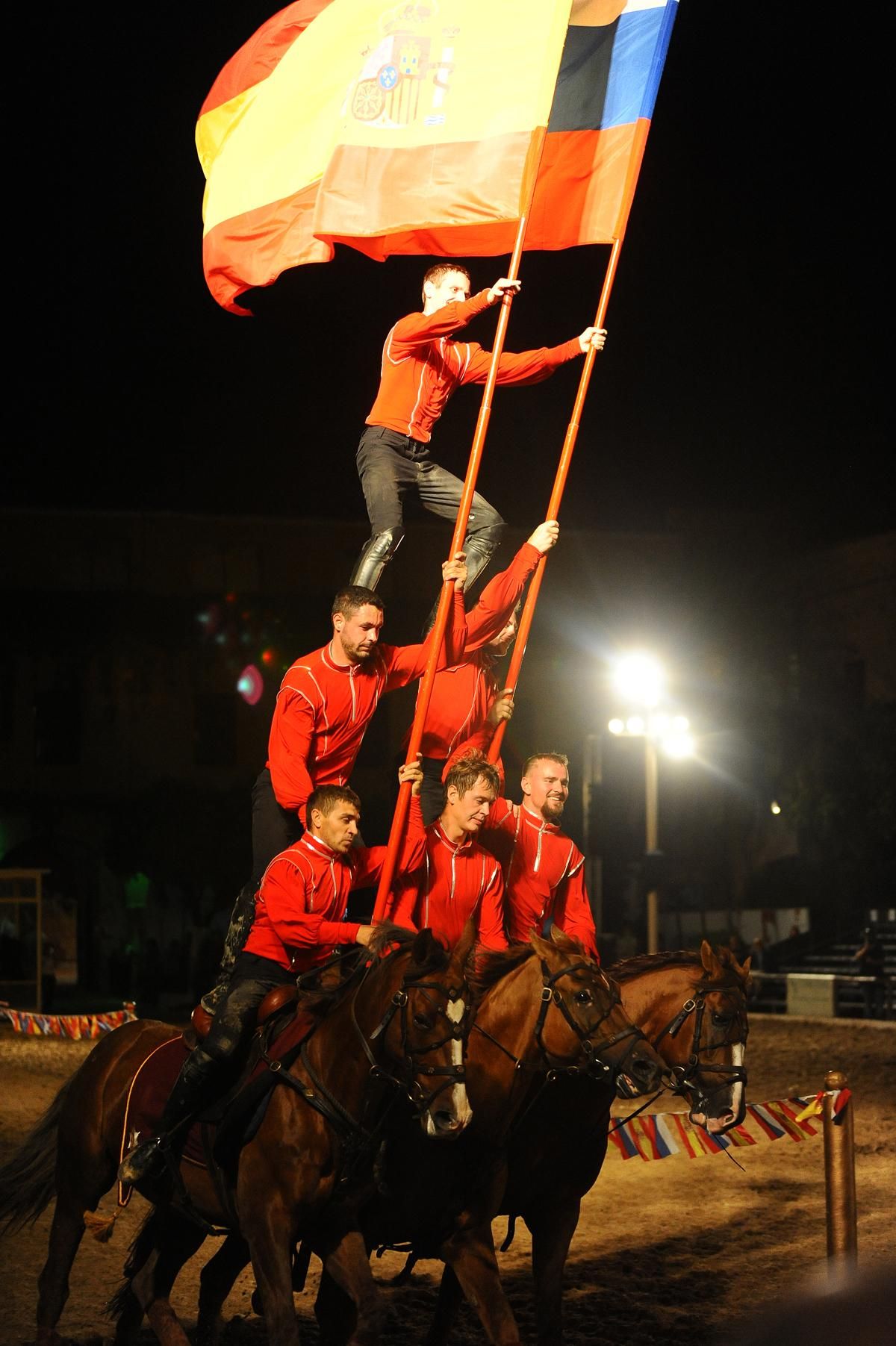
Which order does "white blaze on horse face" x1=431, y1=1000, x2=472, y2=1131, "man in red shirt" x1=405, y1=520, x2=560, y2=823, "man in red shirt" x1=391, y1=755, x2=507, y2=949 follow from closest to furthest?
"white blaze on horse face" x1=431, y1=1000, x2=472, y2=1131
"man in red shirt" x1=391, y1=755, x2=507, y2=949
"man in red shirt" x1=405, y1=520, x2=560, y2=823

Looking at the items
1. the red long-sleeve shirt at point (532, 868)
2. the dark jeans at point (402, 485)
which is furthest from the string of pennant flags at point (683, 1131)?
the dark jeans at point (402, 485)

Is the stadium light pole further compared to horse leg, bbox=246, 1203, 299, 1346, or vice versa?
the stadium light pole

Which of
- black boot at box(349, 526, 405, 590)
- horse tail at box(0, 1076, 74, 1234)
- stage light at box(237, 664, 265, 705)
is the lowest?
horse tail at box(0, 1076, 74, 1234)

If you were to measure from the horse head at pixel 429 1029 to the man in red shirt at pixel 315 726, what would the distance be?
1.18 m

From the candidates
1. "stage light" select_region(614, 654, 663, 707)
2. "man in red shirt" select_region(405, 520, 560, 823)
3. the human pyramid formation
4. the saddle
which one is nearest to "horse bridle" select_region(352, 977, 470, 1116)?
the human pyramid formation

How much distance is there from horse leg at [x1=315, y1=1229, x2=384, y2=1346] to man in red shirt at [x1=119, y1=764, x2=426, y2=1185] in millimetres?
923

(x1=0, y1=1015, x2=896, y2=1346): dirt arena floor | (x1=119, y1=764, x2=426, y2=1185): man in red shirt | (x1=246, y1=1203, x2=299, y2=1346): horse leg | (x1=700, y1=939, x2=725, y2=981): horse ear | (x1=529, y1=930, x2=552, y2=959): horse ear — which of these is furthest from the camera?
(x1=0, y1=1015, x2=896, y2=1346): dirt arena floor

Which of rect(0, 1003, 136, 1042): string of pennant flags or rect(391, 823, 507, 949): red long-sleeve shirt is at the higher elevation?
rect(391, 823, 507, 949): red long-sleeve shirt

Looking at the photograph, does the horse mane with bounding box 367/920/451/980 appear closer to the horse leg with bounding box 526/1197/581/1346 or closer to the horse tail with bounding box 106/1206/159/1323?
the horse leg with bounding box 526/1197/581/1346

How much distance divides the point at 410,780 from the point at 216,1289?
8.36 ft

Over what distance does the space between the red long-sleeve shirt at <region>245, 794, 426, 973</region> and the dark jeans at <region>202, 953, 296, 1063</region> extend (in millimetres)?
48

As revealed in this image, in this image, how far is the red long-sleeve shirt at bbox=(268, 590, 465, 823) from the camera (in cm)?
711

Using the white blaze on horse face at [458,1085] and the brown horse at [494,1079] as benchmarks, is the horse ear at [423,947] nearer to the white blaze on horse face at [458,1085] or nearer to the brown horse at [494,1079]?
the white blaze on horse face at [458,1085]

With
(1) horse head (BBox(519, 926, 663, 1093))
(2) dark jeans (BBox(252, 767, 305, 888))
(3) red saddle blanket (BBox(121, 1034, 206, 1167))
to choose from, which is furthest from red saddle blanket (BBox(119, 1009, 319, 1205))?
(1) horse head (BBox(519, 926, 663, 1093))
